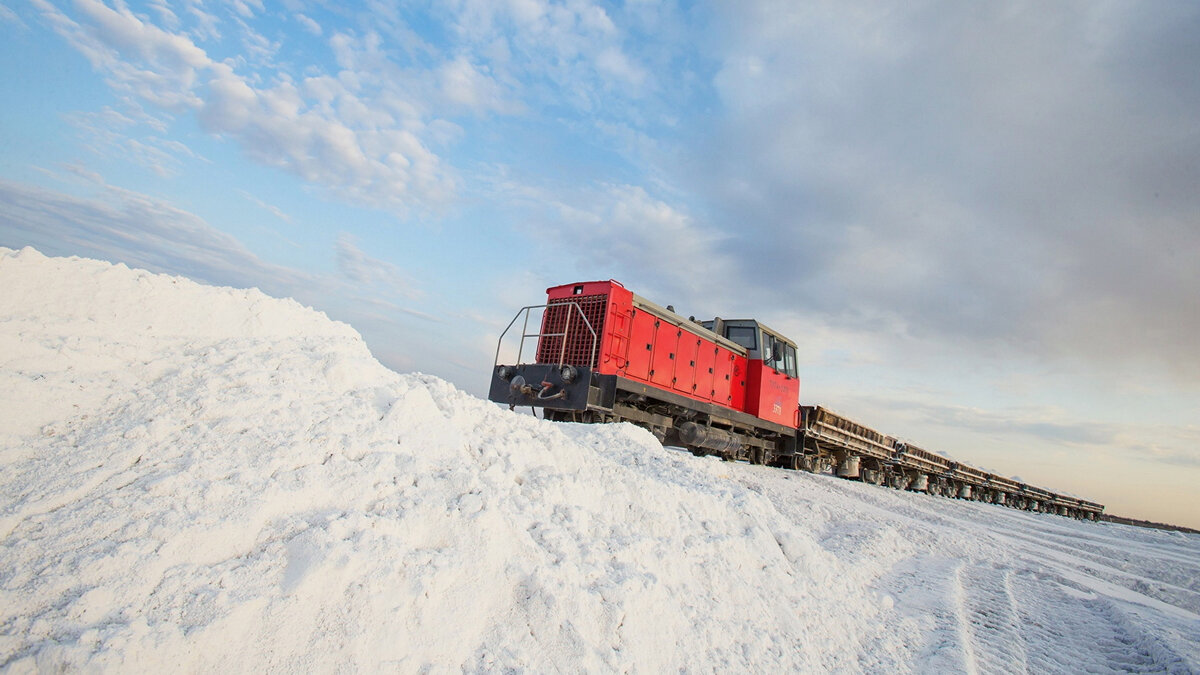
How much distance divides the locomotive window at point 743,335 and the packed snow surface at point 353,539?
336 inches

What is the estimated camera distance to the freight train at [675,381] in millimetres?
9695

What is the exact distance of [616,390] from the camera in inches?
381

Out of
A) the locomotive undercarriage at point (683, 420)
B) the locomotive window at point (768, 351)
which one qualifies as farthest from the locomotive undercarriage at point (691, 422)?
the locomotive window at point (768, 351)

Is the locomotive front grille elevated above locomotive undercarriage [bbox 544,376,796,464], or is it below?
above

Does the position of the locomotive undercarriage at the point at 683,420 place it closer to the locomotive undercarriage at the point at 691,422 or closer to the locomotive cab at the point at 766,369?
the locomotive undercarriage at the point at 691,422

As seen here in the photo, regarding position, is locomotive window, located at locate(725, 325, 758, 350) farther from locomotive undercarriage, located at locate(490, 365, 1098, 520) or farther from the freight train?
locomotive undercarriage, located at locate(490, 365, 1098, 520)

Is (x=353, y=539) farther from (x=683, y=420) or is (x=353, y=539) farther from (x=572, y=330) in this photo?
(x=683, y=420)

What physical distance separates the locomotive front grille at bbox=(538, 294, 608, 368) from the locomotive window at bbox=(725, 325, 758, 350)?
541 cm

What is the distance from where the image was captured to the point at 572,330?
10.5m

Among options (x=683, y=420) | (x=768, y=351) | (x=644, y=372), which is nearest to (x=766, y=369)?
(x=768, y=351)

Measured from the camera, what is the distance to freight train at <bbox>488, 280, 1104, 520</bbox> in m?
9.70

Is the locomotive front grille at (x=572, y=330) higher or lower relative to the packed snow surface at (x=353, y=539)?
higher

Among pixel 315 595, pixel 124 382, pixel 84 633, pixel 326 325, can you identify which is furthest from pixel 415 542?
pixel 326 325

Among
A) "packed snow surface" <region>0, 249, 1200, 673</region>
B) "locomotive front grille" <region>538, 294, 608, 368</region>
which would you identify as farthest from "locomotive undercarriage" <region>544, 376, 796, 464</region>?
"packed snow surface" <region>0, 249, 1200, 673</region>
